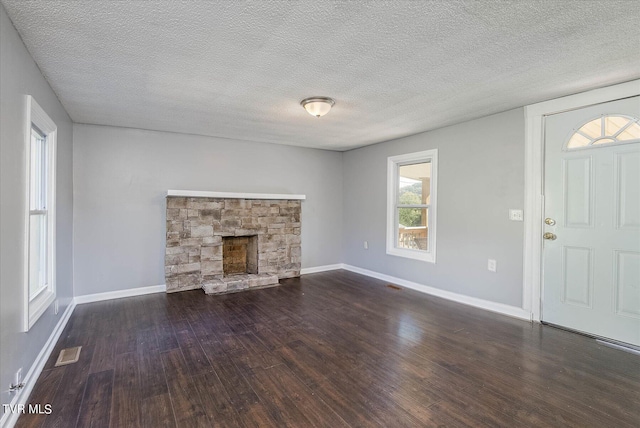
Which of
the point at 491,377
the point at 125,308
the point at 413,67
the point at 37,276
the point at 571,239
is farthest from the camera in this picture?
the point at 125,308

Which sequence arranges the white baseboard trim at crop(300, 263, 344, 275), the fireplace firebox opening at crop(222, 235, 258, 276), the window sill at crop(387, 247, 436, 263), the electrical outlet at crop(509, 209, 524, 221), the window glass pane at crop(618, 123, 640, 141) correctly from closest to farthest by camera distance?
the window glass pane at crop(618, 123, 640, 141) → the electrical outlet at crop(509, 209, 524, 221) → the window sill at crop(387, 247, 436, 263) → the fireplace firebox opening at crop(222, 235, 258, 276) → the white baseboard trim at crop(300, 263, 344, 275)

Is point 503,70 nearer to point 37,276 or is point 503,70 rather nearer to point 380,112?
point 380,112

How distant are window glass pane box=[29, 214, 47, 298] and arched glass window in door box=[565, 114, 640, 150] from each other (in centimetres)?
487

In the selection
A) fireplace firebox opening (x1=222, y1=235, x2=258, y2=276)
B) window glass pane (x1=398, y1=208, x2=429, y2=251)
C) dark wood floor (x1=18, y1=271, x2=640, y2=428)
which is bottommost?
dark wood floor (x1=18, y1=271, x2=640, y2=428)

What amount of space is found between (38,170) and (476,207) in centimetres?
453

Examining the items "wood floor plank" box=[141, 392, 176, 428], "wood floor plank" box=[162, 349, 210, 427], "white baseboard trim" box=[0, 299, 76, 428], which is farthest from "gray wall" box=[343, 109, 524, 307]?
"white baseboard trim" box=[0, 299, 76, 428]

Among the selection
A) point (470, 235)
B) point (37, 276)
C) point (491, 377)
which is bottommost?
point (491, 377)

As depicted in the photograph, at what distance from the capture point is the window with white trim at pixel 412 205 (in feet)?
14.8

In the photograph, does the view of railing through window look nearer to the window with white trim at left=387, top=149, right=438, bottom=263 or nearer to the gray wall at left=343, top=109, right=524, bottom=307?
the window with white trim at left=387, top=149, right=438, bottom=263

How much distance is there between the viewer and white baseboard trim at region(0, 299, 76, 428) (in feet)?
5.70

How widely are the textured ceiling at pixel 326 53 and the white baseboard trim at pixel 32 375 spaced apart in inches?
86.0

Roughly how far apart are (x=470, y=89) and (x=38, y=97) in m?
3.56

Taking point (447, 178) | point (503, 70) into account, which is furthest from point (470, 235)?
point (503, 70)

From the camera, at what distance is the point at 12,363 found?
183cm
